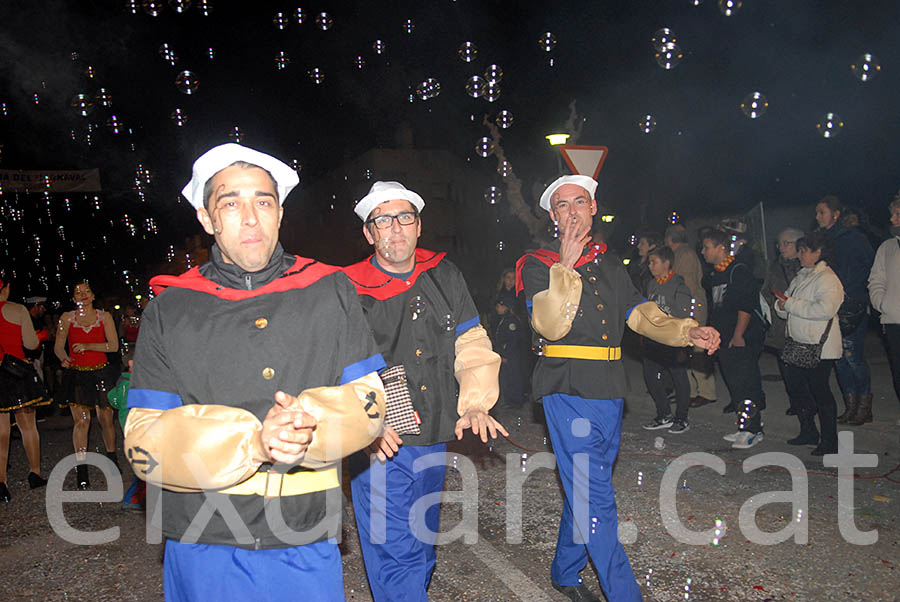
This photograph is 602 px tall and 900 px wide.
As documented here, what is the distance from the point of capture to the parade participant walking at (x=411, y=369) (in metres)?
3.27

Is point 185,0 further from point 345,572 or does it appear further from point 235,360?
point 235,360

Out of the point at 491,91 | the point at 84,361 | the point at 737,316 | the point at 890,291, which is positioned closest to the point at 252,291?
the point at 491,91

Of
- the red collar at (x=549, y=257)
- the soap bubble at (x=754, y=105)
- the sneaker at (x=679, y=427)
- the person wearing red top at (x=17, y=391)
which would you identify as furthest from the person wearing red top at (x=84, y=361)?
the soap bubble at (x=754, y=105)

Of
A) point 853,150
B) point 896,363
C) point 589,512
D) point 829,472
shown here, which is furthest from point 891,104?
point 589,512

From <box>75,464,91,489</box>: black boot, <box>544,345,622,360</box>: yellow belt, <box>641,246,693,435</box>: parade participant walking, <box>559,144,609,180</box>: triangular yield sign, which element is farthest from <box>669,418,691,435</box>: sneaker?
<box>75,464,91,489</box>: black boot

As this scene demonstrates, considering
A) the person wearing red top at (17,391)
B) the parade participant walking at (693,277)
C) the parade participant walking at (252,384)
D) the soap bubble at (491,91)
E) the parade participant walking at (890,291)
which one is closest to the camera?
the parade participant walking at (252,384)

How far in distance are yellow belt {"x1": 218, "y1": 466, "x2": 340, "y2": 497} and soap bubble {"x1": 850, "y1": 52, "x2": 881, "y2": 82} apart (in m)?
7.00

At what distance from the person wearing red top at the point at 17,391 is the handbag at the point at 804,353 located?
739cm

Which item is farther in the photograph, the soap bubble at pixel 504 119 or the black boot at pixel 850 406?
the soap bubble at pixel 504 119

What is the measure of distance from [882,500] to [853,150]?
9383 mm

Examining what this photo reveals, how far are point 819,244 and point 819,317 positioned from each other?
0.72 metres

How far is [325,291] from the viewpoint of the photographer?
7.04 feet

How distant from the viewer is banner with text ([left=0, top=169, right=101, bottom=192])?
2064 centimetres

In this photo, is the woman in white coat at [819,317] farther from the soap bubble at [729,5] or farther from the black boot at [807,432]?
the soap bubble at [729,5]
